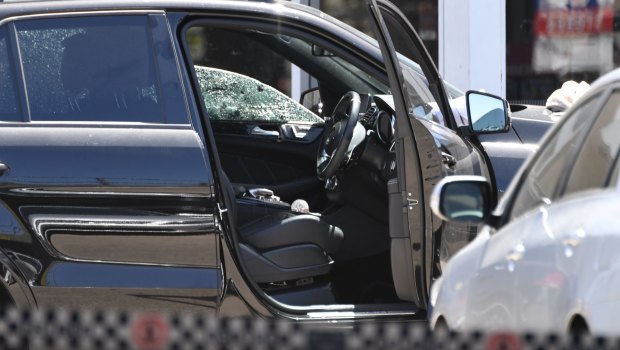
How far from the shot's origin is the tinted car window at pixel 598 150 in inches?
138

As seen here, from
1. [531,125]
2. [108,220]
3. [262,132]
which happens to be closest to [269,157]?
[262,132]

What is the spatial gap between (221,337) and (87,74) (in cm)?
299

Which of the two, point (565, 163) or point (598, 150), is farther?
point (565, 163)

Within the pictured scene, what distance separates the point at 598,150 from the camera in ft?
11.8

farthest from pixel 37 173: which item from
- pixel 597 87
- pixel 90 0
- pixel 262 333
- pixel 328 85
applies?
pixel 262 333

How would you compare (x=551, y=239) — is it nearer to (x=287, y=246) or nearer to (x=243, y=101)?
(x=287, y=246)

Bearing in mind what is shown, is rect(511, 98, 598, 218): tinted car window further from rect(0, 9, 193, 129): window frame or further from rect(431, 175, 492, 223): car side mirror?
rect(0, 9, 193, 129): window frame

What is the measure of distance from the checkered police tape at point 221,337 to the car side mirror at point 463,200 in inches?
48.0

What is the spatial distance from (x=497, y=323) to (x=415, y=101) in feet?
6.73

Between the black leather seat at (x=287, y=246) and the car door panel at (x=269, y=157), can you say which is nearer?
the black leather seat at (x=287, y=246)

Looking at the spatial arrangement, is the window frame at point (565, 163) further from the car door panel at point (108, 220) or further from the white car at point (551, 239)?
the car door panel at point (108, 220)

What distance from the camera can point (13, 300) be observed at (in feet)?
17.7

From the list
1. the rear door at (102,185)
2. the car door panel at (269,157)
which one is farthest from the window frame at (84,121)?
the car door panel at (269,157)

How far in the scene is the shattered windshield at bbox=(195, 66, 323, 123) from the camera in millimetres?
7242
